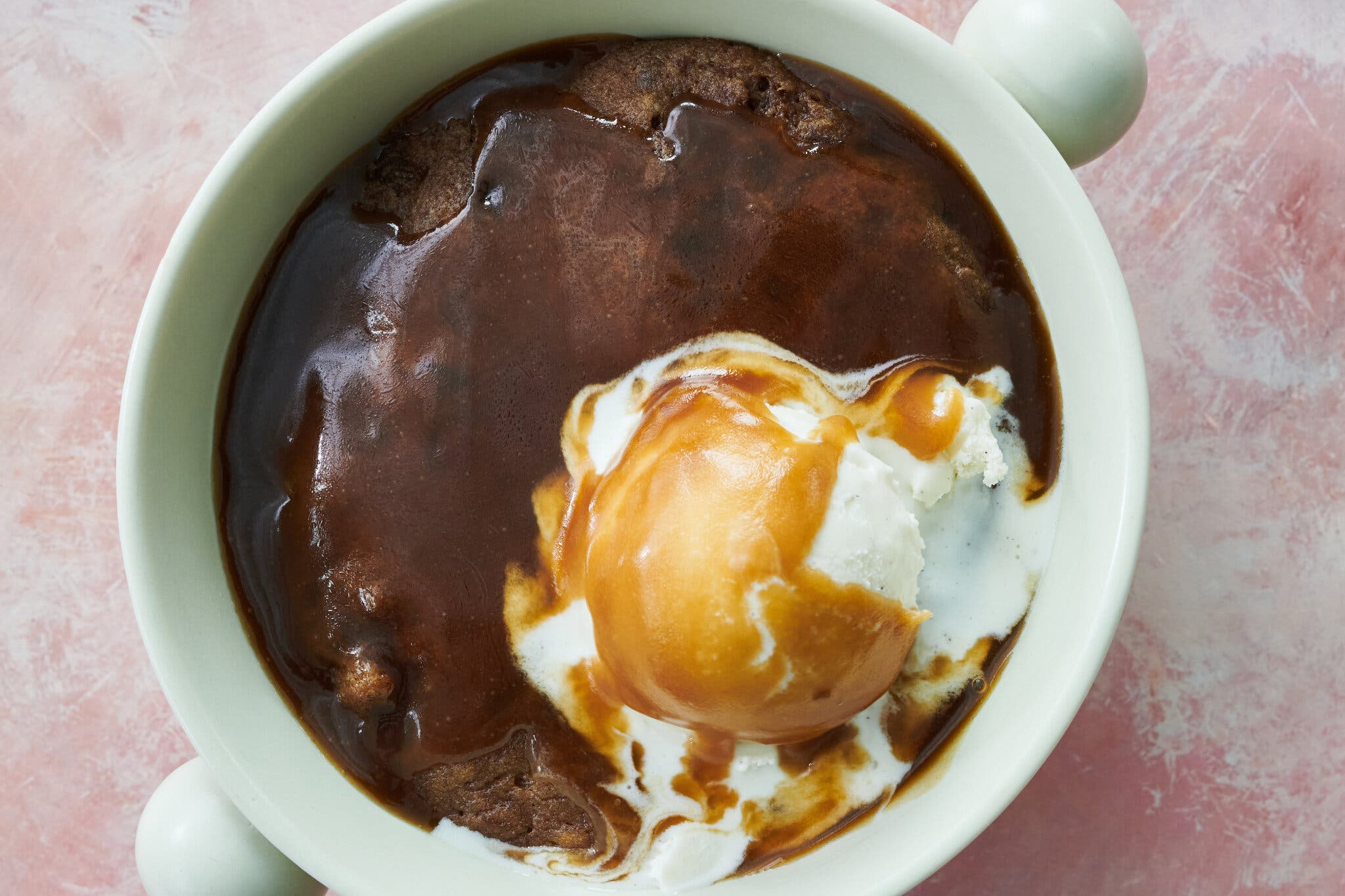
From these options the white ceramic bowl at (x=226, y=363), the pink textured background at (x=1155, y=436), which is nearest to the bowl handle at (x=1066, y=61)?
the white ceramic bowl at (x=226, y=363)

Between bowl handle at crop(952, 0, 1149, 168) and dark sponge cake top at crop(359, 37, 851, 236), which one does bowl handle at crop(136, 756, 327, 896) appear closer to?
dark sponge cake top at crop(359, 37, 851, 236)

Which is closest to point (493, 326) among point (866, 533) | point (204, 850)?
point (866, 533)

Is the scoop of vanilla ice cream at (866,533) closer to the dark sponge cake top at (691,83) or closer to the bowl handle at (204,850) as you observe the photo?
the dark sponge cake top at (691,83)

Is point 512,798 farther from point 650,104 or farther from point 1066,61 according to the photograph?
point 1066,61

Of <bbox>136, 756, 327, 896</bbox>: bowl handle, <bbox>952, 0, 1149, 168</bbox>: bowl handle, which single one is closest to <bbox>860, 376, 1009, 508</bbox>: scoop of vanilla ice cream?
<bbox>952, 0, 1149, 168</bbox>: bowl handle

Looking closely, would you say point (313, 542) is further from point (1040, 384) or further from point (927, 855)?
point (1040, 384)
